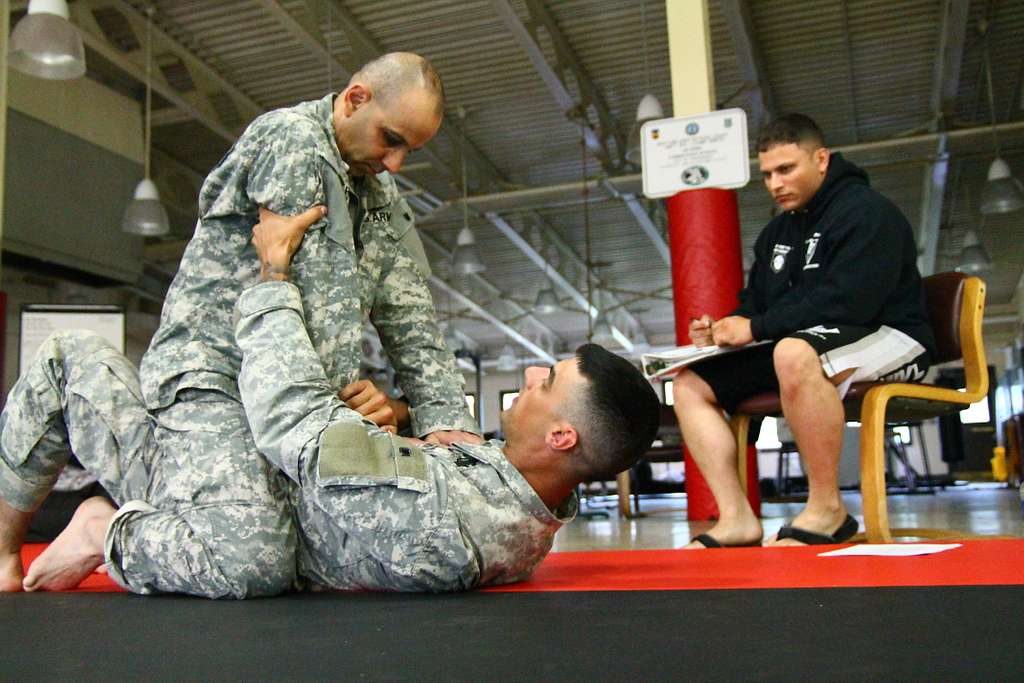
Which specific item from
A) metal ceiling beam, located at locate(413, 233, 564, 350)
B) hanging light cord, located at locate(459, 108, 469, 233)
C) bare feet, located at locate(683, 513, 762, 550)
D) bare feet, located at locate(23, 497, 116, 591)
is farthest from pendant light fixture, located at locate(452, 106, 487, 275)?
bare feet, located at locate(23, 497, 116, 591)

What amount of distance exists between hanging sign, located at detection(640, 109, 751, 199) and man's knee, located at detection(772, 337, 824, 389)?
148 cm

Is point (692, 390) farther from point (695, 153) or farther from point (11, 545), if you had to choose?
point (11, 545)

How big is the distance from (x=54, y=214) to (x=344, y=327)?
7.74 metres

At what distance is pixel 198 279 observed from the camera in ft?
5.90

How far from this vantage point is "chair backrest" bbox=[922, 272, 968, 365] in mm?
2775

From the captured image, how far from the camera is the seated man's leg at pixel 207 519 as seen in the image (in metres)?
1.56

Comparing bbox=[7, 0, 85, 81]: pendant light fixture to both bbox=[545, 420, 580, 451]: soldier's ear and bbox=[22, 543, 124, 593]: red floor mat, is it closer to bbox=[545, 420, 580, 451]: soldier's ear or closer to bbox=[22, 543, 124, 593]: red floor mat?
bbox=[22, 543, 124, 593]: red floor mat

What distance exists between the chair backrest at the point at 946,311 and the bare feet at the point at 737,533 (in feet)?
2.50

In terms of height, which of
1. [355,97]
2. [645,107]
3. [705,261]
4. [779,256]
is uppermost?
[645,107]

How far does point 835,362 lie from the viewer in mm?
2488

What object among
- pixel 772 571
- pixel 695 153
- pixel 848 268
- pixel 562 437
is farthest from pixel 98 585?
pixel 695 153

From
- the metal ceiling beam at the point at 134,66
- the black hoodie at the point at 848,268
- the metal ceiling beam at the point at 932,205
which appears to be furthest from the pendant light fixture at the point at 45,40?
the metal ceiling beam at the point at 932,205

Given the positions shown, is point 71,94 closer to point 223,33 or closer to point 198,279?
point 223,33

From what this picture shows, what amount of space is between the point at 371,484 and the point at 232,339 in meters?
0.49
